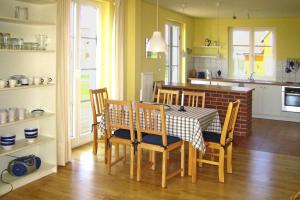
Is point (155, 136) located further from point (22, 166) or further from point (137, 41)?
point (137, 41)

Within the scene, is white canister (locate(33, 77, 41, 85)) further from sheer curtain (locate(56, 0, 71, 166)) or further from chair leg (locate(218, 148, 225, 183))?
chair leg (locate(218, 148, 225, 183))

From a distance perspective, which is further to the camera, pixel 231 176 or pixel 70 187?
pixel 231 176

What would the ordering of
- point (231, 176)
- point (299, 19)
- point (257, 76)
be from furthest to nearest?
point (257, 76)
point (299, 19)
point (231, 176)

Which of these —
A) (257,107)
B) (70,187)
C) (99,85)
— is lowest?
(70,187)

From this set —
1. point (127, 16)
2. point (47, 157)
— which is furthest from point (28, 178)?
point (127, 16)

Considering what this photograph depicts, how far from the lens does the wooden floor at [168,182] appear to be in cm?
358

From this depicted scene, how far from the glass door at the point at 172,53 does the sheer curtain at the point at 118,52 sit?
1991mm

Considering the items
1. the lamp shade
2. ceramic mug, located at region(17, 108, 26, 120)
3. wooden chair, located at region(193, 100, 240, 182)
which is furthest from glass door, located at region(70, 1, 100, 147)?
wooden chair, located at region(193, 100, 240, 182)

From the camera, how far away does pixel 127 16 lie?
6.24 meters

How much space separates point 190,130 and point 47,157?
5.98 ft

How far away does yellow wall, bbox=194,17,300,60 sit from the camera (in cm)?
818

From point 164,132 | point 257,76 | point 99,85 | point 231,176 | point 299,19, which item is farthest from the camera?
point 257,76

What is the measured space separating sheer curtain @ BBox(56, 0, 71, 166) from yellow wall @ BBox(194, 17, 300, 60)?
5.37 metres

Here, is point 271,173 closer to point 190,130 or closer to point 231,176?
point 231,176
